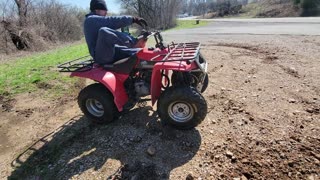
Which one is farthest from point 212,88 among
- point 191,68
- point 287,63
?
point 287,63

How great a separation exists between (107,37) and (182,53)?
3.56ft

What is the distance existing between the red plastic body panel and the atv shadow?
0.48m

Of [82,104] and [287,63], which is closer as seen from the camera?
[82,104]

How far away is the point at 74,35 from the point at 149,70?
24128mm

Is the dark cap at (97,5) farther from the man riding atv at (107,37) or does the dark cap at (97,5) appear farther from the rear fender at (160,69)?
the rear fender at (160,69)

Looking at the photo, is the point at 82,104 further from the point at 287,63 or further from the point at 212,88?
the point at 287,63

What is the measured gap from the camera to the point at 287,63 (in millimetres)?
6805

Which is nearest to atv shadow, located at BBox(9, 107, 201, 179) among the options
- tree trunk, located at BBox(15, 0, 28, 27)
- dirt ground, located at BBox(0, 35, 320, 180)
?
dirt ground, located at BBox(0, 35, 320, 180)

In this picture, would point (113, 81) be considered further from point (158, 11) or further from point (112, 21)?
point (158, 11)

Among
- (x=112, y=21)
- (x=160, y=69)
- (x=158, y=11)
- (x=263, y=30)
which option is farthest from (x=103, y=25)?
(x=158, y=11)

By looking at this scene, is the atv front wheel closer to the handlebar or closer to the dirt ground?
the dirt ground

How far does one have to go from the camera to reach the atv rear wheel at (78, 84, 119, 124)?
413cm

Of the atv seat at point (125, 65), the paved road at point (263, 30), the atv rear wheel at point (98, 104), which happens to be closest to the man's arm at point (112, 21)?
the atv seat at point (125, 65)

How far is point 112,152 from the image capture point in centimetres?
364
